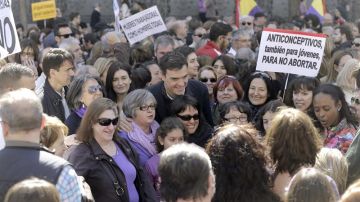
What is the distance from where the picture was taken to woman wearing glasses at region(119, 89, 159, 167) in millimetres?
7805

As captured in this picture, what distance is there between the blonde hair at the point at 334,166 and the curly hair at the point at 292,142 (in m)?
0.06

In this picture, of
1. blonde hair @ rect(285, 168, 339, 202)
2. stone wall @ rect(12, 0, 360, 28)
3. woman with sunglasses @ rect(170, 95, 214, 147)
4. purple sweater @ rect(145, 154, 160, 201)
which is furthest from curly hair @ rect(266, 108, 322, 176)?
stone wall @ rect(12, 0, 360, 28)

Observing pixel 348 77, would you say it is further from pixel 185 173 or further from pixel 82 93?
pixel 185 173

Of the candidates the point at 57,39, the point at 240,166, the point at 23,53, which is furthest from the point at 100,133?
the point at 57,39

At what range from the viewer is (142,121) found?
8062 mm

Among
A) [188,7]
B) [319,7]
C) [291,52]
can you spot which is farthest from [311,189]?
[188,7]

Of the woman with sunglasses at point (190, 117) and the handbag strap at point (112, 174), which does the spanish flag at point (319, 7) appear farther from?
the handbag strap at point (112, 174)

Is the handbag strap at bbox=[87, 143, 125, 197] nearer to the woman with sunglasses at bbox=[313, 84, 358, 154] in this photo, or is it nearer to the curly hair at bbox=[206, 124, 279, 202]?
the curly hair at bbox=[206, 124, 279, 202]

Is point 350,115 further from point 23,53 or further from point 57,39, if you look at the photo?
point 57,39

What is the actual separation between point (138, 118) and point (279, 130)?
2318mm

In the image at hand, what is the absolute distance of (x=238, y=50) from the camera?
13016 mm

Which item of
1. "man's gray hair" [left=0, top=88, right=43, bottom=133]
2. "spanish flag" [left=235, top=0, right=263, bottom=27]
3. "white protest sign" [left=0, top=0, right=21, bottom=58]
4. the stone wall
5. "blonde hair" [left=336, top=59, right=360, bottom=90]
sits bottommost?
the stone wall

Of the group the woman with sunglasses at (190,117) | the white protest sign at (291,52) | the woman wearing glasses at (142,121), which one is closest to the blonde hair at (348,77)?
the white protest sign at (291,52)

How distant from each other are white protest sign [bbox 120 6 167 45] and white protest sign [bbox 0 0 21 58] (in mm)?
5597
